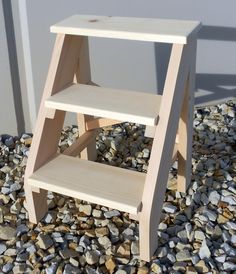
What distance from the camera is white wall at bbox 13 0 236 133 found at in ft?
7.68

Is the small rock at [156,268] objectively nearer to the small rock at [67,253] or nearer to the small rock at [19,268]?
the small rock at [67,253]

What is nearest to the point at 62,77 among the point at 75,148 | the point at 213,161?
the point at 75,148

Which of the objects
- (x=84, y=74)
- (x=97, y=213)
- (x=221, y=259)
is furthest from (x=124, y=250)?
(x=84, y=74)

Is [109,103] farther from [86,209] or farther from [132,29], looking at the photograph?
[86,209]

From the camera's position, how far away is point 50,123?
6.22 feet

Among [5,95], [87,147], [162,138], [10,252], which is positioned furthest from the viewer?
[5,95]

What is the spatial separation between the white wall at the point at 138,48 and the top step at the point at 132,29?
0.48 meters

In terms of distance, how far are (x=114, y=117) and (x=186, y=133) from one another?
402mm

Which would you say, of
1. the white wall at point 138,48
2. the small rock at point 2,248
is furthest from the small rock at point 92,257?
the white wall at point 138,48

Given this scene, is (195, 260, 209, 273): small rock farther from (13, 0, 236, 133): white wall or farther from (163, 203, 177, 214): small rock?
(13, 0, 236, 133): white wall

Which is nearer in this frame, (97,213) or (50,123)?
(50,123)

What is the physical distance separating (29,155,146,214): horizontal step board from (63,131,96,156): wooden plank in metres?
0.09

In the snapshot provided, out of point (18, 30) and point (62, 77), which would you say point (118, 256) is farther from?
point (18, 30)

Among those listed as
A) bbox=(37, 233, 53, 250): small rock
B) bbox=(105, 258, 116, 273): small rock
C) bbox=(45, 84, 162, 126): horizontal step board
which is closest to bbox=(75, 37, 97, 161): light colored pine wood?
bbox=(45, 84, 162, 126): horizontal step board
